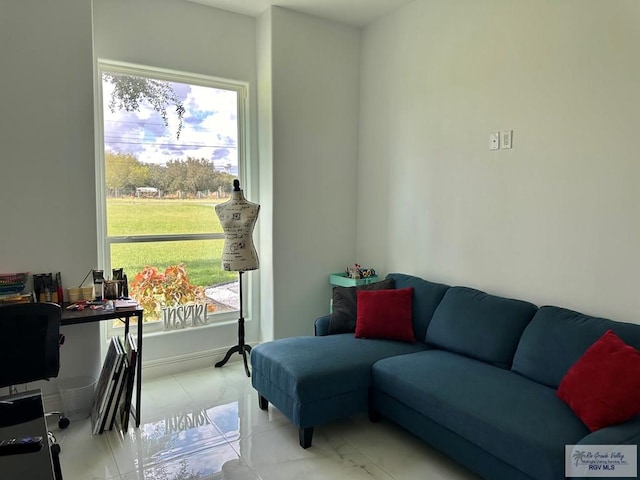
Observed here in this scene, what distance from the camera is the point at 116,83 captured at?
10.9ft

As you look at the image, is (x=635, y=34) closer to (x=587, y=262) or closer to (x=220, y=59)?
(x=587, y=262)

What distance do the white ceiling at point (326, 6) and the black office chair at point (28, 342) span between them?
2.54 meters

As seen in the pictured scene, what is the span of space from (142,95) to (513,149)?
2.64m

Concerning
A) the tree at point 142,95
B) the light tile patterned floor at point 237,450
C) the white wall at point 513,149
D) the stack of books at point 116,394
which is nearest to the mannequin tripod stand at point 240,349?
the light tile patterned floor at point 237,450

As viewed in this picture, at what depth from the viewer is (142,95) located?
3.42m

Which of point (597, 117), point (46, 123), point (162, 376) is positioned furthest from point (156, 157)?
point (597, 117)

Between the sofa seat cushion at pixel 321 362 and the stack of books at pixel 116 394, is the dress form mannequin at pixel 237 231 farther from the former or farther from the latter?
the stack of books at pixel 116 394

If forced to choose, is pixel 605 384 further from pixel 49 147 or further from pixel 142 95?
pixel 142 95

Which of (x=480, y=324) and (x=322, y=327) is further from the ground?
(x=480, y=324)

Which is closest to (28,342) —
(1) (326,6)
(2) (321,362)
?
(2) (321,362)

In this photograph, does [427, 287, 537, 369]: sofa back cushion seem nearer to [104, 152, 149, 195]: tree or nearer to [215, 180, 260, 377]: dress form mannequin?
[215, 180, 260, 377]: dress form mannequin

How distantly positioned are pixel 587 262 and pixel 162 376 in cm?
301

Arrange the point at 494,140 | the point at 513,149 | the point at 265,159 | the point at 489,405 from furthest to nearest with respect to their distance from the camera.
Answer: the point at 265,159
the point at 494,140
the point at 513,149
the point at 489,405

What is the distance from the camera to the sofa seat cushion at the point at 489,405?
5.99 ft
